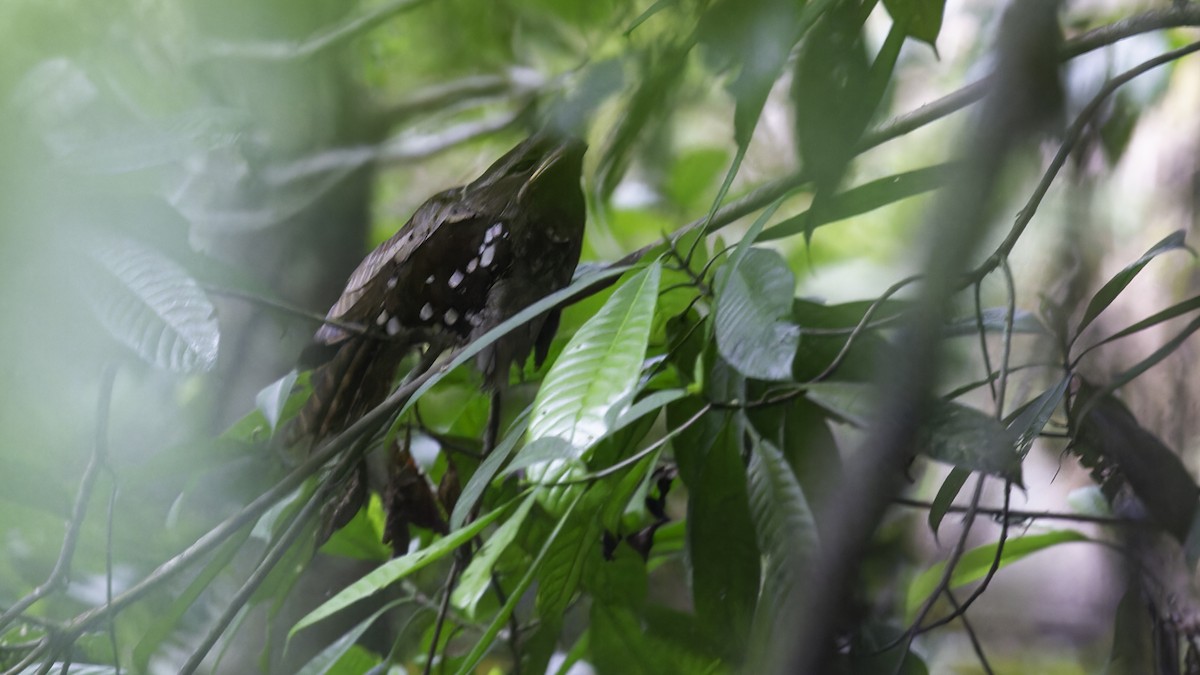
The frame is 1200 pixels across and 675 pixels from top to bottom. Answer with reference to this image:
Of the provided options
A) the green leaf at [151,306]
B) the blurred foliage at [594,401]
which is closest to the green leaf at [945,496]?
the blurred foliage at [594,401]

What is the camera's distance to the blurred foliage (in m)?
0.51

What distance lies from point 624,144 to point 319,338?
10.6 inches

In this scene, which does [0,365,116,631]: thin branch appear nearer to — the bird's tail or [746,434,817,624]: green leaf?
the bird's tail

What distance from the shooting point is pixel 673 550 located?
2.77 ft

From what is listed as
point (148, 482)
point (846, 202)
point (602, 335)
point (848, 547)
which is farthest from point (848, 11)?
point (148, 482)

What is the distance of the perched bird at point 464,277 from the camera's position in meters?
0.62

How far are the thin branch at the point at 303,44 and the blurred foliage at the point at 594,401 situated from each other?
0.34 feet

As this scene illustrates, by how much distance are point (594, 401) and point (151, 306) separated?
269 mm

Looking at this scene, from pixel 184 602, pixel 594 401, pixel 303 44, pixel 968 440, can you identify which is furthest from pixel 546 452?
pixel 303 44

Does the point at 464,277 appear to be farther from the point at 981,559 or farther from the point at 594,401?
the point at 981,559

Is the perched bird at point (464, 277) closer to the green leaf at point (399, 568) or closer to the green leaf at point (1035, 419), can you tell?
the green leaf at point (399, 568)

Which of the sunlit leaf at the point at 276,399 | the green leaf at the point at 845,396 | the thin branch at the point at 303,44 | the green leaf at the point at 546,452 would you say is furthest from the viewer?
the thin branch at the point at 303,44

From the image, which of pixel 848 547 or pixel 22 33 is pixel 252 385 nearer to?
pixel 22 33

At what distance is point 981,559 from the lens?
2.48 ft
